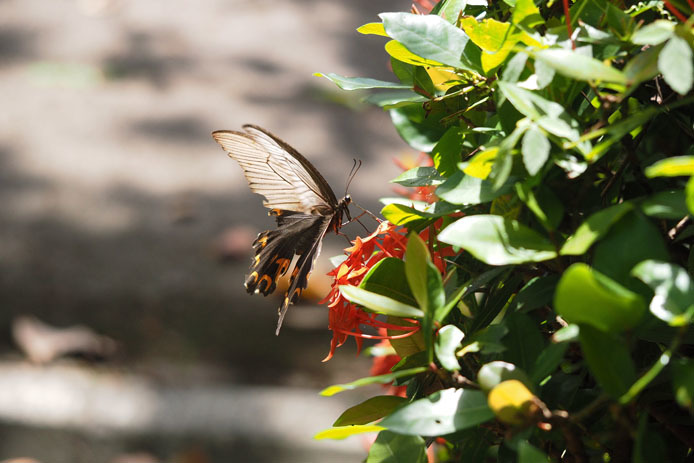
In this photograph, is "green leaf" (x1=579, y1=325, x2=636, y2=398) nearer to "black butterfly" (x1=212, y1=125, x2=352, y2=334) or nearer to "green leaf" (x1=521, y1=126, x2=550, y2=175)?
"green leaf" (x1=521, y1=126, x2=550, y2=175)

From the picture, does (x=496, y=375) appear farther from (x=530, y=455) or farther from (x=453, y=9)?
(x=453, y=9)

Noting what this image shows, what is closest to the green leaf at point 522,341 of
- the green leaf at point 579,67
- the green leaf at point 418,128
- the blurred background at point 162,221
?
the green leaf at point 579,67

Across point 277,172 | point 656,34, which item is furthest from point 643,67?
point 277,172

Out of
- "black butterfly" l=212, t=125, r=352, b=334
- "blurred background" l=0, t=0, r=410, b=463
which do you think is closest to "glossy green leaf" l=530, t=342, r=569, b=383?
"black butterfly" l=212, t=125, r=352, b=334

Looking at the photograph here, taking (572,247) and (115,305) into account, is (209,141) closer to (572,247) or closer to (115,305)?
(115,305)

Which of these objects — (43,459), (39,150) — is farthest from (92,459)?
(39,150)

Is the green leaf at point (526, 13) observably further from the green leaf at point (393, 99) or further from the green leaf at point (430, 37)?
the green leaf at point (393, 99)
